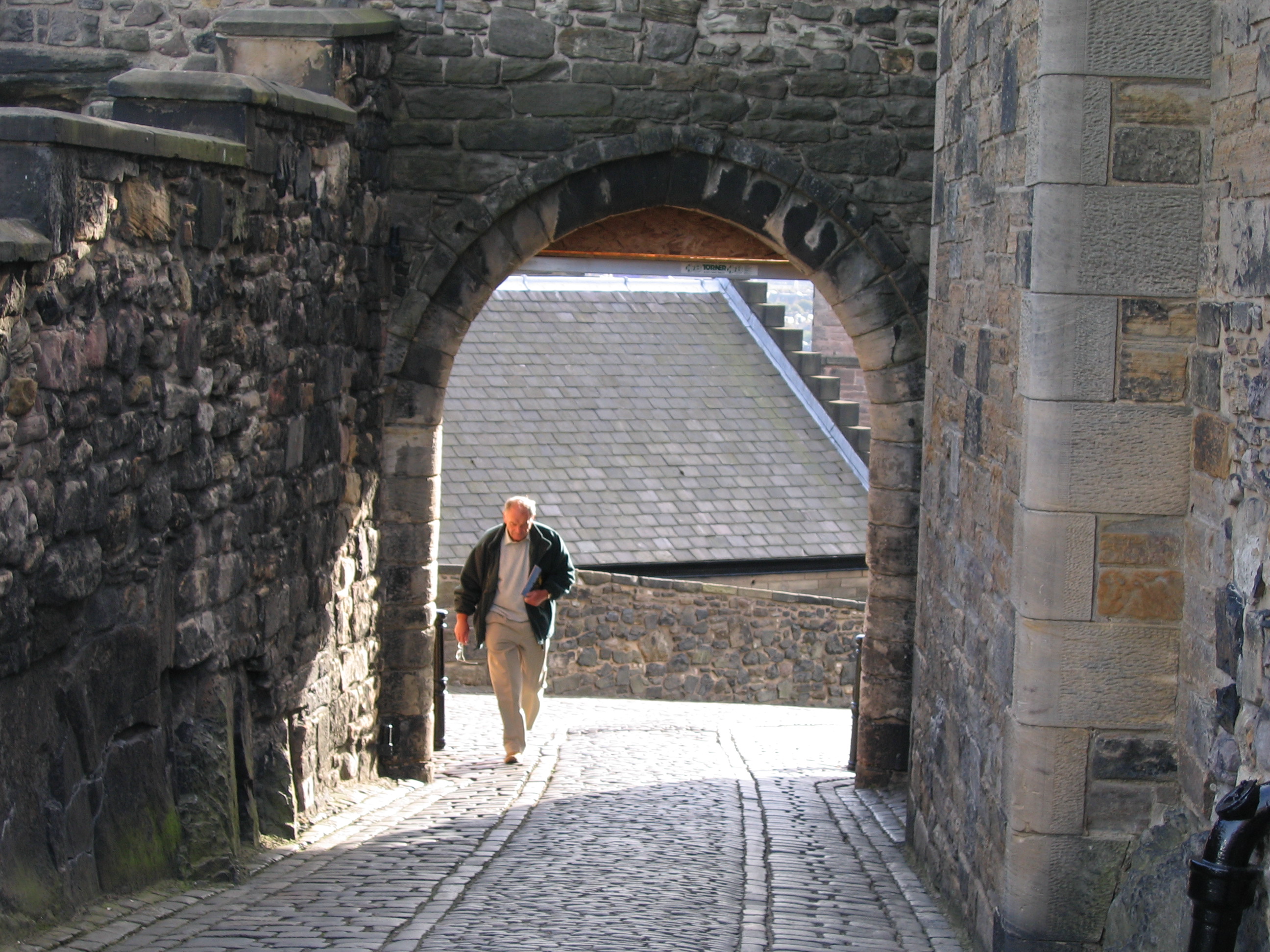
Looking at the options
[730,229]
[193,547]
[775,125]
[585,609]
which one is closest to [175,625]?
[193,547]

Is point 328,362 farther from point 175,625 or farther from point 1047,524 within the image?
point 1047,524

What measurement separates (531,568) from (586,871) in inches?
105

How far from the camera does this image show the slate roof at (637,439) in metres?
15.9

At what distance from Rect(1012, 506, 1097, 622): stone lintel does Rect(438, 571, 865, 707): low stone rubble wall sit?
9.78m

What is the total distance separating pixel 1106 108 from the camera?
13.4 feet

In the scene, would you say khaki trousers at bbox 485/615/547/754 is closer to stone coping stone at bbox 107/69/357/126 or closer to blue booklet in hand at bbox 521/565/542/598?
blue booklet in hand at bbox 521/565/542/598

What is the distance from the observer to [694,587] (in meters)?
14.2

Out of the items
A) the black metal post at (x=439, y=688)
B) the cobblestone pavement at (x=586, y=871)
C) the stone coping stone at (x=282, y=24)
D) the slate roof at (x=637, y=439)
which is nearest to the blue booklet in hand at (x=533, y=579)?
the black metal post at (x=439, y=688)

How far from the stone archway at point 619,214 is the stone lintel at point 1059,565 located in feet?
12.2

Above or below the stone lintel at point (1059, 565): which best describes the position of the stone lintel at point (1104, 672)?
below

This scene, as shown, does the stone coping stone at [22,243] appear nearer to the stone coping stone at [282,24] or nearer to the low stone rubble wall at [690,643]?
the stone coping stone at [282,24]

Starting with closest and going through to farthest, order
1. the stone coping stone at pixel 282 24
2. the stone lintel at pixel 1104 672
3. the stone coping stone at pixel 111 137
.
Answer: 1. the stone coping stone at pixel 111 137
2. the stone lintel at pixel 1104 672
3. the stone coping stone at pixel 282 24

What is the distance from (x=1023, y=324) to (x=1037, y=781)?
130cm

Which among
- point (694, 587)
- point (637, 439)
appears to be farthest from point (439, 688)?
point (637, 439)
